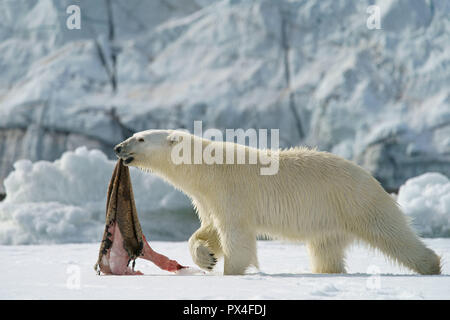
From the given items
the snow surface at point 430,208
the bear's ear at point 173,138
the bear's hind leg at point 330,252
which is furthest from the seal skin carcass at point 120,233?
the snow surface at point 430,208

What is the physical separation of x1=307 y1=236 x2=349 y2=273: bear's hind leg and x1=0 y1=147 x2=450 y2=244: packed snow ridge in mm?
4603

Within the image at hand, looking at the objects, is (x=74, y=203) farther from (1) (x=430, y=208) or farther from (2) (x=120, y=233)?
(2) (x=120, y=233)

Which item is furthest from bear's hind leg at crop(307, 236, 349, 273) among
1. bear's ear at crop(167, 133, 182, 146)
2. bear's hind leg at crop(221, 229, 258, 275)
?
bear's ear at crop(167, 133, 182, 146)

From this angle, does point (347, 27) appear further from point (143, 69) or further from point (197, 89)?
point (143, 69)

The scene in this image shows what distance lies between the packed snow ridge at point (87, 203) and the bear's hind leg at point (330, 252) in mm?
4603

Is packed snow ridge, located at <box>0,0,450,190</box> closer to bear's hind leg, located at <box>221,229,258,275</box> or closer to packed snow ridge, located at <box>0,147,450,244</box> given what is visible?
packed snow ridge, located at <box>0,147,450,244</box>

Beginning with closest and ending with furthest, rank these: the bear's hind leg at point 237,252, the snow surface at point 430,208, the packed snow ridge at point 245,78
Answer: the bear's hind leg at point 237,252, the snow surface at point 430,208, the packed snow ridge at point 245,78

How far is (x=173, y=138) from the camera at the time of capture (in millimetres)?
4527

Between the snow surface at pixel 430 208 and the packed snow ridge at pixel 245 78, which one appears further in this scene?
the packed snow ridge at pixel 245 78

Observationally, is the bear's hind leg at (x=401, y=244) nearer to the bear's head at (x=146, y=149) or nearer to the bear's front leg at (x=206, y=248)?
the bear's front leg at (x=206, y=248)

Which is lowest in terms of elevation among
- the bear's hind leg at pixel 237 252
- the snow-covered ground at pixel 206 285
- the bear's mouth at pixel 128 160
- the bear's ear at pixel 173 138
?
the snow-covered ground at pixel 206 285

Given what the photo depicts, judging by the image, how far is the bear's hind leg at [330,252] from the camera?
15.3ft

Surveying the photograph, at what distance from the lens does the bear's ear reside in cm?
453

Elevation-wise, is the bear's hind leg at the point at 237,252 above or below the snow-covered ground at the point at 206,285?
above
